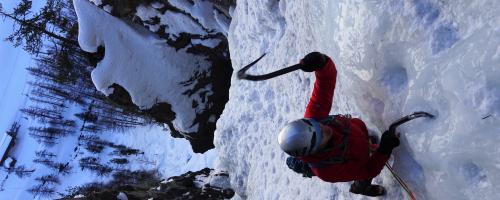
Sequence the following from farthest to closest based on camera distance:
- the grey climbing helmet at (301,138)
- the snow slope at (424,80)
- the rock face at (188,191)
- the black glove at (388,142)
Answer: the rock face at (188,191), the black glove at (388,142), the grey climbing helmet at (301,138), the snow slope at (424,80)

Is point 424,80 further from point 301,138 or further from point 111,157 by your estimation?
point 111,157

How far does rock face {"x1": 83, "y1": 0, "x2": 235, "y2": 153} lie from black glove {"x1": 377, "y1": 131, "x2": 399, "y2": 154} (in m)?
6.82

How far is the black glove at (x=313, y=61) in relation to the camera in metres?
3.44

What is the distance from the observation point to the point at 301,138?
3209 mm

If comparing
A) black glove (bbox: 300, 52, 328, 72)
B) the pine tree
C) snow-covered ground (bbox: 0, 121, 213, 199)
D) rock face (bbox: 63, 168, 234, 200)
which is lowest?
snow-covered ground (bbox: 0, 121, 213, 199)

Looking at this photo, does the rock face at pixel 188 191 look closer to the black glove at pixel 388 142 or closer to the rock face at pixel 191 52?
the rock face at pixel 191 52

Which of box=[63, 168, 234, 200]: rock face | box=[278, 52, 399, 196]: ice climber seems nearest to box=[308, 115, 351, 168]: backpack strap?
box=[278, 52, 399, 196]: ice climber

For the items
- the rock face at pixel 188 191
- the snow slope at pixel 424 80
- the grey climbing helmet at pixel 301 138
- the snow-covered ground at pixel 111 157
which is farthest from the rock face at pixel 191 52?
the grey climbing helmet at pixel 301 138

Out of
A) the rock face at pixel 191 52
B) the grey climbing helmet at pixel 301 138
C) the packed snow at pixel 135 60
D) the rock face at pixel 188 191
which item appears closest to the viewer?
the grey climbing helmet at pixel 301 138

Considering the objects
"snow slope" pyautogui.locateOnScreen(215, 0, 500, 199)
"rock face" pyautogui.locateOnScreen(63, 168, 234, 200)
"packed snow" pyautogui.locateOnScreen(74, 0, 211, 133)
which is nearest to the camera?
"snow slope" pyautogui.locateOnScreen(215, 0, 500, 199)

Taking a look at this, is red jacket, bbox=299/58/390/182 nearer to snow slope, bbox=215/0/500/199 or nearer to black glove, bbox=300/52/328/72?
black glove, bbox=300/52/328/72

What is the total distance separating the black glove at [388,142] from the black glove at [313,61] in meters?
0.80

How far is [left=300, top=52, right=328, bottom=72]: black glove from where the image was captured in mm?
3441

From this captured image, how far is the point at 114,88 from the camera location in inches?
427
